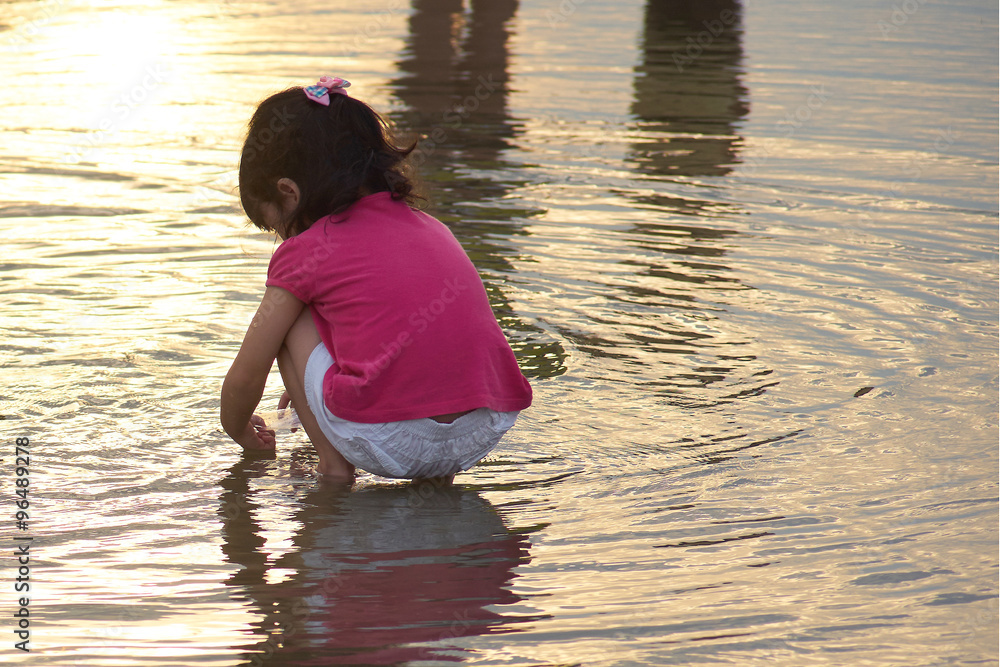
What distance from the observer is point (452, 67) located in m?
10.2

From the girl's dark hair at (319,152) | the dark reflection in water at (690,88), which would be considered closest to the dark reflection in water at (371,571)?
the girl's dark hair at (319,152)

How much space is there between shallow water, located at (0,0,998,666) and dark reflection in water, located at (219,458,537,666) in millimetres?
10

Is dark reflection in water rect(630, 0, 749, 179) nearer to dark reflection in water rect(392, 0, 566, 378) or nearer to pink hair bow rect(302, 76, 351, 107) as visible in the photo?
dark reflection in water rect(392, 0, 566, 378)

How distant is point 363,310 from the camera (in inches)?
113

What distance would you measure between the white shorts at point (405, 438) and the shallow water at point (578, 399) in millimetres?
119

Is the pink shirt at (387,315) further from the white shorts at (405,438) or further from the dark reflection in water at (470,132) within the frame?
the dark reflection in water at (470,132)

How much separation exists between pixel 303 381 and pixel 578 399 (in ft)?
3.62

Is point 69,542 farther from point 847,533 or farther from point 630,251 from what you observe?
point 630,251

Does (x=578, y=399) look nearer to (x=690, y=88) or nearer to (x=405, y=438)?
Answer: (x=405, y=438)

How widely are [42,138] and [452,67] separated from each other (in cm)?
421

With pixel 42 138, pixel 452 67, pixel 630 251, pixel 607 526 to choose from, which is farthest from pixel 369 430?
pixel 452 67

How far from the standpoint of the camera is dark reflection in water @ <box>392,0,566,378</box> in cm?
468

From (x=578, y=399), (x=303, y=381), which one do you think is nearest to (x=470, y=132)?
(x=578, y=399)

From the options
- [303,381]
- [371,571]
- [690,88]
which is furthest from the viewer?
[690,88]
